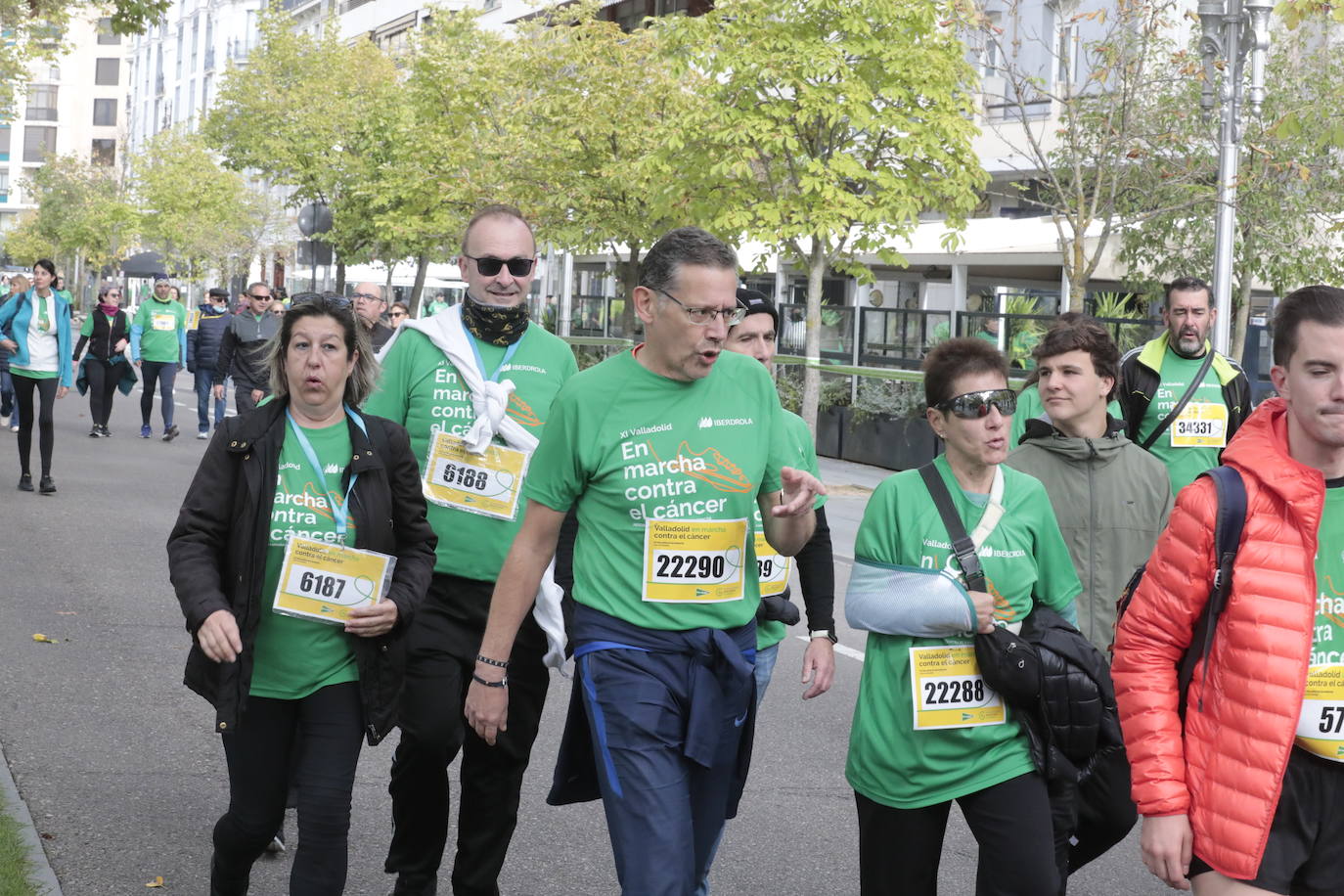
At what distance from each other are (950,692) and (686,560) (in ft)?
2.23

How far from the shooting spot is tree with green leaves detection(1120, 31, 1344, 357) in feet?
71.1

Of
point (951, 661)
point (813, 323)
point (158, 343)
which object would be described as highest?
point (813, 323)

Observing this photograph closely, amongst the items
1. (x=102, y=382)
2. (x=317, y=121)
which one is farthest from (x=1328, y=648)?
(x=317, y=121)

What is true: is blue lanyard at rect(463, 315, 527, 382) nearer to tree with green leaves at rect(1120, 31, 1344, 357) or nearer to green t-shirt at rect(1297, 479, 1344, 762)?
green t-shirt at rect(1297, 479, 1344, 762)

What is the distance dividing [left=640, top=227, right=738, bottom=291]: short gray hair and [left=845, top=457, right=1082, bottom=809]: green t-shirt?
0.71 metres

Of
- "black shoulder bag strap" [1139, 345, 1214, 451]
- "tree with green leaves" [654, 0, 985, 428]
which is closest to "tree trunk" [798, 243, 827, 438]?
"tree with green leaves" [654, 0, 985, 428]

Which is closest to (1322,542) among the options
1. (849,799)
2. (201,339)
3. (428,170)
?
(849,799)

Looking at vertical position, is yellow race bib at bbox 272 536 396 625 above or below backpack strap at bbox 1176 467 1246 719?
below

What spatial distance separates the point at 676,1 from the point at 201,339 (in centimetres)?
2991

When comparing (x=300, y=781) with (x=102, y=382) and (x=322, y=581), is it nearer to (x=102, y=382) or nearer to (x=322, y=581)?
(x=322, y=581)

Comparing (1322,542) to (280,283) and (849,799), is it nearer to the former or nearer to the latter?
(849,799)

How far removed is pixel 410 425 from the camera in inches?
199

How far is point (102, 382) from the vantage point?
20500mm

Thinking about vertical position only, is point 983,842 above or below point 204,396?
below
